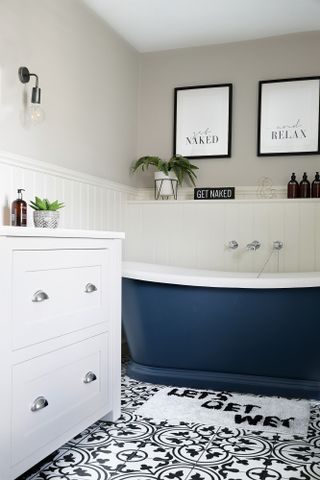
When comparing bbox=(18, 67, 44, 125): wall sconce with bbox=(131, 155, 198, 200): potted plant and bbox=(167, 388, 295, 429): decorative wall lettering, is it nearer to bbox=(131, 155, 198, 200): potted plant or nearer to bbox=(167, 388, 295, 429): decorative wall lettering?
bbox=(131, 155, 198, 200): potted plant

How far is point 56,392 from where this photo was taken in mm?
1793

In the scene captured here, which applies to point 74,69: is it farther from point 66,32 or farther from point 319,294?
point 319,294

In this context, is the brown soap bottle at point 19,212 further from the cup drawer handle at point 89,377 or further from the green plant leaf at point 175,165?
the green plant leaf at point 175,165

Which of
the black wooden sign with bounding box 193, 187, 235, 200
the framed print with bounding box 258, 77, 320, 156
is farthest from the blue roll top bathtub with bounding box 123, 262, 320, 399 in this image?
the framed print with bounding box 258, 77, 320, 156

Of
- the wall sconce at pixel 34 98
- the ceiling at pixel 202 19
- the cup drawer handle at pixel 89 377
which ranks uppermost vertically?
the ceiling at pixel 202 19

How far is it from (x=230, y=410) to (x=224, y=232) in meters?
1.42

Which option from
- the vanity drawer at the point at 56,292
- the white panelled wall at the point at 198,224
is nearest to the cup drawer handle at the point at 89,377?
the vanity drawer at the point at 56,292

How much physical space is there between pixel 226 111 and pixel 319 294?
1762 mm

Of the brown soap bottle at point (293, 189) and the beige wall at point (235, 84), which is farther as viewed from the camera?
the beige wall at point (235, 84)

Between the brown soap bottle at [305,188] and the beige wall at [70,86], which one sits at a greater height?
the beige wall at [70,86]

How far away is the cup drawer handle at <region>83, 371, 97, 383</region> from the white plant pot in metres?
1.94

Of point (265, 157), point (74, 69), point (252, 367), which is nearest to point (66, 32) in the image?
point (74, 69)

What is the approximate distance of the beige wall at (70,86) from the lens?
2441mm

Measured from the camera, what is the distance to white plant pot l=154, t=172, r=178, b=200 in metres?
3.72
